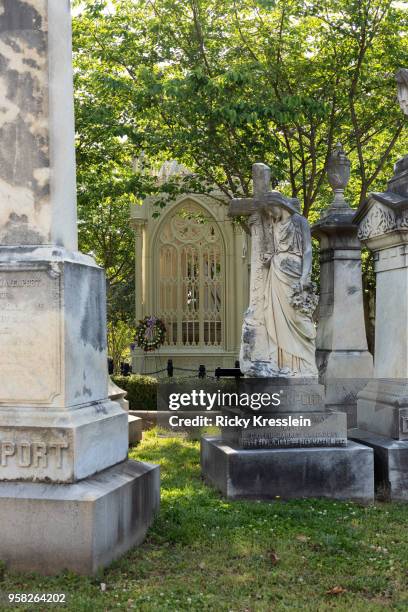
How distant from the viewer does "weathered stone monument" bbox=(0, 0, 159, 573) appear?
4.40 metres

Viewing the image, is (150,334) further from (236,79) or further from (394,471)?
(394,471)

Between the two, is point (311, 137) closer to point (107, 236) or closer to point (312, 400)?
point (312, 400)

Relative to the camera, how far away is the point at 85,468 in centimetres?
468

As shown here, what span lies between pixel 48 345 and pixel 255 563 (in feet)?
7.22

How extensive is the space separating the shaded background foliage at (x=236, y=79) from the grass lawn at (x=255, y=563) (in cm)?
725

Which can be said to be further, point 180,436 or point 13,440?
point 180,436

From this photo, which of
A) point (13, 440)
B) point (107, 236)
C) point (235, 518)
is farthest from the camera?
point (107, 236)

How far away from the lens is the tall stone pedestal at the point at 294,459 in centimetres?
673

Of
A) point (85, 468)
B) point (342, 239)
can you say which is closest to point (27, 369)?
point (85, 468)

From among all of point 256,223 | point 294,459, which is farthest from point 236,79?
point 294,459

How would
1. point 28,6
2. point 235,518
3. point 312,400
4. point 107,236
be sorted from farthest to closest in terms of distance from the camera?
point 107,236 → point 312,400 → point 235,518 → point 28,6

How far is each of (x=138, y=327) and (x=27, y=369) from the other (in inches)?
610

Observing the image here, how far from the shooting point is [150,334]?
64.9ft

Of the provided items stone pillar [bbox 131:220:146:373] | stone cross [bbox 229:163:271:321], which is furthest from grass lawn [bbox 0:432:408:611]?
stone pillar [bbox 131:220:146:373]
